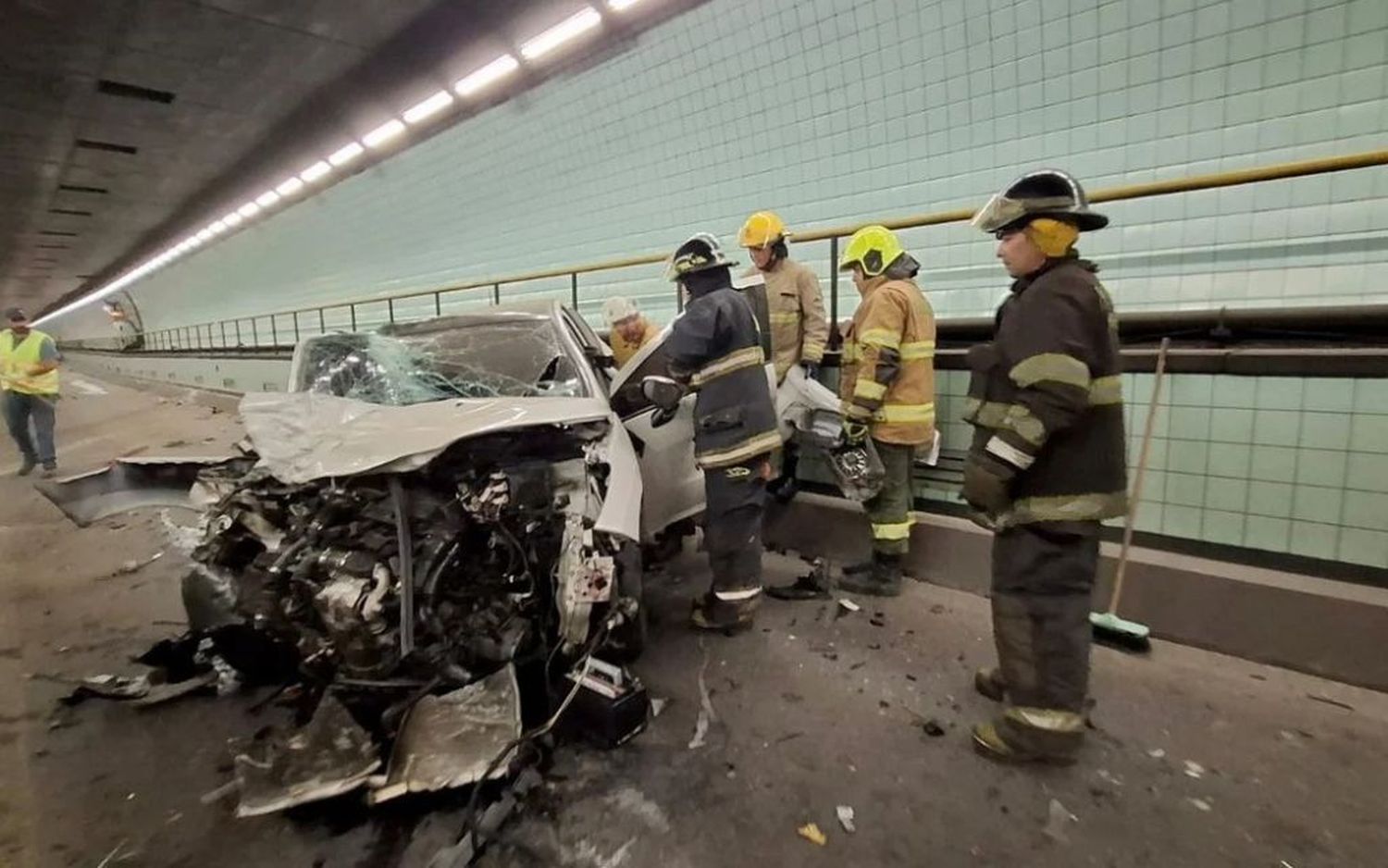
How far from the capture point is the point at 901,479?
10.3 feet

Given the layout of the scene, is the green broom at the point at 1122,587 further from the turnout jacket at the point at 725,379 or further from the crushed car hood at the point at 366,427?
the crushed car hood at the point at 366,427

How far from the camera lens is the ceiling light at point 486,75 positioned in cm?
631

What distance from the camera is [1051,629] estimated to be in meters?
1.89

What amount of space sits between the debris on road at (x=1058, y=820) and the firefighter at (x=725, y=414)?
4.39 feet

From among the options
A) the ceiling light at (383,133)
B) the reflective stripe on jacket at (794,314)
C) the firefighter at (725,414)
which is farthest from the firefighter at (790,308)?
the ceiling light at (383,133)

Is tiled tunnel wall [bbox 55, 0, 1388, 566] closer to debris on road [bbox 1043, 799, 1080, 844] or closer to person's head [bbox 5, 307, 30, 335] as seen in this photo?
debris on road [bbox 1043, 799, 1080, 844]

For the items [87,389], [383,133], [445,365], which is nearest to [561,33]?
[383,133]

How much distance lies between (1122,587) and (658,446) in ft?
7.19

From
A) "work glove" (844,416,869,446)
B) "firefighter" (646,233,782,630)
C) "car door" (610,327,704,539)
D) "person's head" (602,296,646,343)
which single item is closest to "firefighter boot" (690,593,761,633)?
"firefighter" (646,233,782,630)

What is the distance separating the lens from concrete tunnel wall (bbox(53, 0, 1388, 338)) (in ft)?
9.36

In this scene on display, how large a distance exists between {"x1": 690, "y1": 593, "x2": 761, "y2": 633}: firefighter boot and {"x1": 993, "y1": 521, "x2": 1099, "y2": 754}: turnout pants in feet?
3.82

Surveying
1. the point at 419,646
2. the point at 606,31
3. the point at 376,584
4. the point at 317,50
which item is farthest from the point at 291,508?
the point at 317,50

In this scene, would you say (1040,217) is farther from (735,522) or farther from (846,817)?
(846,817)

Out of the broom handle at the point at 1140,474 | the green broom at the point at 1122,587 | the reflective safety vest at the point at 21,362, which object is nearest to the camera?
the green broom at the point at 1122,587
